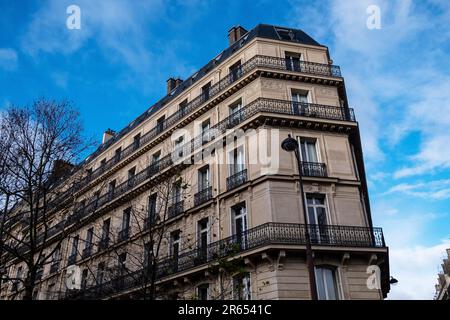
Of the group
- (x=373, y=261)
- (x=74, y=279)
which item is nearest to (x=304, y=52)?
(x=373, y=261)

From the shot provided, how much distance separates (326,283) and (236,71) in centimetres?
1147

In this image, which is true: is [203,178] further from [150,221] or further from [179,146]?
[150,221]

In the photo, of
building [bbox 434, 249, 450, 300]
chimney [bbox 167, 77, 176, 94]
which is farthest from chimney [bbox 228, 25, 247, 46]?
building [bbox 434, 249, 450, 300]

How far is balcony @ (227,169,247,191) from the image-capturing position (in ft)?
54.4

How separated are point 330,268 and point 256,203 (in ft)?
12.0

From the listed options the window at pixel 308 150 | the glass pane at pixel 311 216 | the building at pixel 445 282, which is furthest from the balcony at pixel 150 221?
the building at pixel 445 282

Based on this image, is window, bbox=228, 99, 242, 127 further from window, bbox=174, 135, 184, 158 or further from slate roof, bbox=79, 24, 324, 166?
slate roof, bbox=79, 24, 324, 166

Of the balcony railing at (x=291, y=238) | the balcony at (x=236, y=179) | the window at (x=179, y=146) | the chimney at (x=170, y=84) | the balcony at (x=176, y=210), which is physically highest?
the chimney at (x=170, y=84)

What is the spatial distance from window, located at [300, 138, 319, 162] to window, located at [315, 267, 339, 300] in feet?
15.5

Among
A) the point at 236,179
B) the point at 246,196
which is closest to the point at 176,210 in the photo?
the point at 236,179

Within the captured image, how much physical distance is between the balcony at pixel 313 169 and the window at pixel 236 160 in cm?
273

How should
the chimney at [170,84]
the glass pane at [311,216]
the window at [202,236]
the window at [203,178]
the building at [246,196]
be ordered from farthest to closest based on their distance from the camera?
the chimney at [170,84] < the window at [203,178] < the window at [202,236] < the glass pane at [311,216] < the building at [246,196]

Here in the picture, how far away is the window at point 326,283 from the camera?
1373cm

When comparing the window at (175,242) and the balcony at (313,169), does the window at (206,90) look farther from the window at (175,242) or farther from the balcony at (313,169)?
the window at (175,242)
